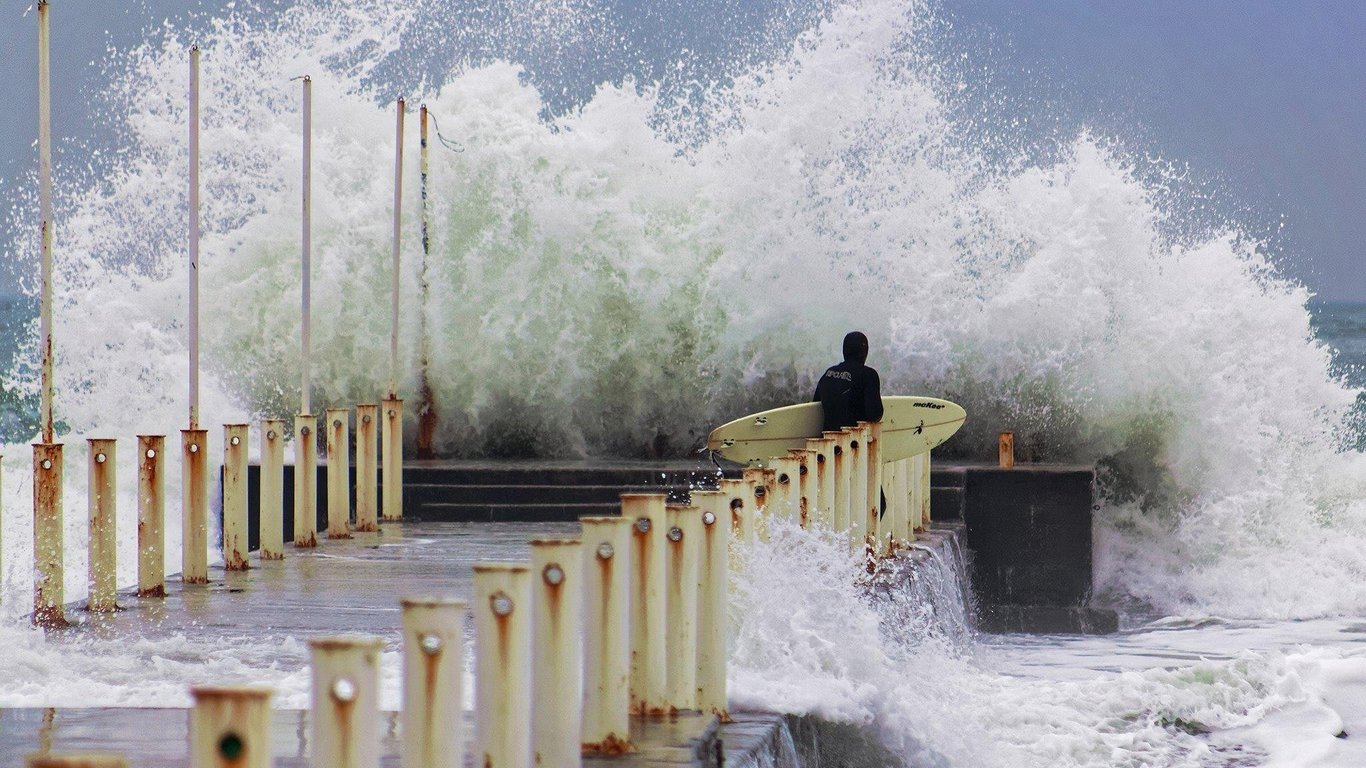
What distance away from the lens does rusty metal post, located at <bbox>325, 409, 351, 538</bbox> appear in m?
10.7

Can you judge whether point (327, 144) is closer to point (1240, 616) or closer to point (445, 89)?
point (445, 89)

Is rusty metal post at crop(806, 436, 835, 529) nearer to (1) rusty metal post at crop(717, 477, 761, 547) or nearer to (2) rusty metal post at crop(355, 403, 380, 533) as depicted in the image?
(1) rusty metal post at crop(717, 477, 761, 547)

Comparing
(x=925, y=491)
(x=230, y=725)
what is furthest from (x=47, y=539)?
(x=925, y=491)

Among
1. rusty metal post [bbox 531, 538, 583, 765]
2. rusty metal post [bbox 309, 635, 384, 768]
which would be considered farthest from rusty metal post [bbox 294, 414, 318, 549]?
rusty metal post [bbox 309, 635, 384, 768]

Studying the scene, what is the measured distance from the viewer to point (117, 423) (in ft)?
56.5

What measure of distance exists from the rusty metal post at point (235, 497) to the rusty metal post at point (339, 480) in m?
1.33

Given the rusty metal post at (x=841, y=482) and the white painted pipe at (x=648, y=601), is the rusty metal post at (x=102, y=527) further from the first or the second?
the white painted pipe at (x=648, y=601)

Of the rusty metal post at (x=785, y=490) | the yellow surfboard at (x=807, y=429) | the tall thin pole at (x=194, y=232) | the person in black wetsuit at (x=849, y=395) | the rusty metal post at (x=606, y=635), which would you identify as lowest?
the rusty metal post at (x=606, y=635)

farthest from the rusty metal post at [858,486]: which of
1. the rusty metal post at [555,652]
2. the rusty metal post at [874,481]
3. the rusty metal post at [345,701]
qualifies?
the rusty metal post at [345,701]

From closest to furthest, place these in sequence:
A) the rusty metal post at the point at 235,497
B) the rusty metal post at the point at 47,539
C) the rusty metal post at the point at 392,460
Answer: the rusty metal post at the point at 47,539 < the rusty metal post at the point at 235,497 < the rusty metal post at the point at 392,460

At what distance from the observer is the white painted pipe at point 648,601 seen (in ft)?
16.3

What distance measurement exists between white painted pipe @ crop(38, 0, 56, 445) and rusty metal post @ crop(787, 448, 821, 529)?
317cm

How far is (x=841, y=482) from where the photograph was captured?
814 cm

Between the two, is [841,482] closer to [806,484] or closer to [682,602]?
[806,484]
